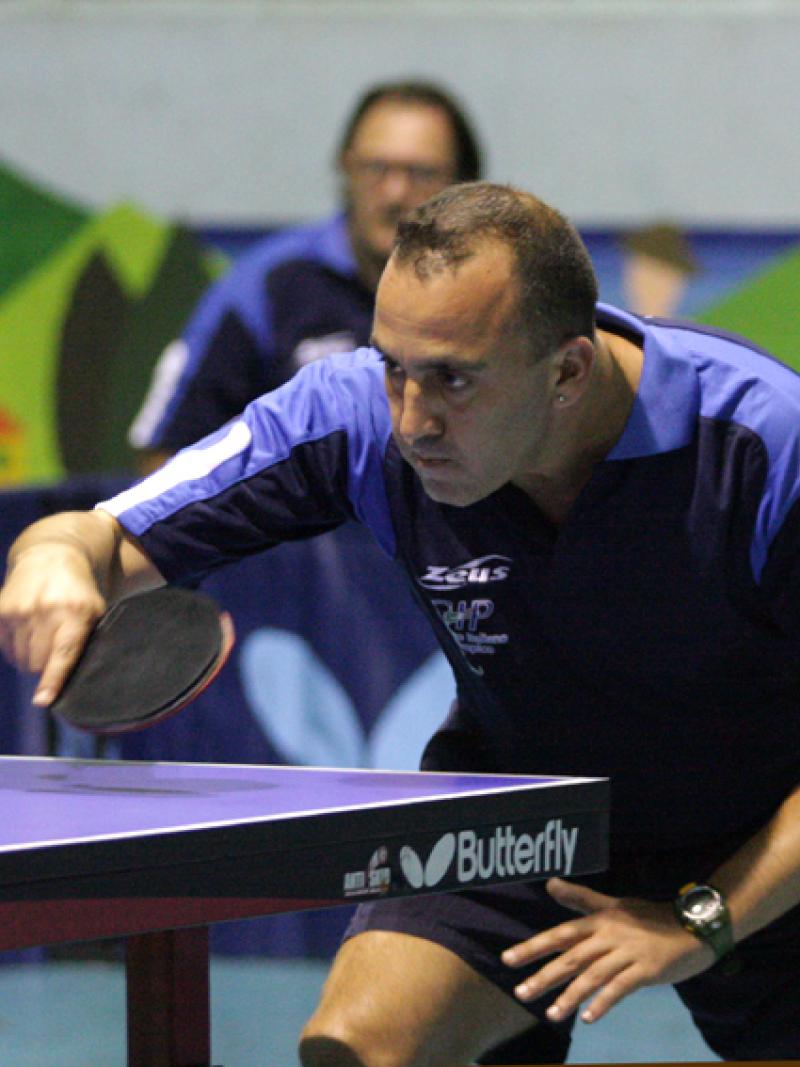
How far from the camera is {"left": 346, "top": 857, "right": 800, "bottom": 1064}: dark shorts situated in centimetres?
247

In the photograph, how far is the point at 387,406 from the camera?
8.02 feet

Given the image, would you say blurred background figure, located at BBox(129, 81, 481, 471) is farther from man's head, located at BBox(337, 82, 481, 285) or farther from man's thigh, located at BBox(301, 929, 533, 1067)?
man's thigh, located at BBox(301, 929, 533, 1067)

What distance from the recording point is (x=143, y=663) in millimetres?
2115

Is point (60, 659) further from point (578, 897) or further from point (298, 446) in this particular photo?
point (578, 897)

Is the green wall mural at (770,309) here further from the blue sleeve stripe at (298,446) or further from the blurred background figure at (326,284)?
the blue sleeve stripe at (298,446)

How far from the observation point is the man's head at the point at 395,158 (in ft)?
13.9

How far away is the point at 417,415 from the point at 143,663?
1.32ft

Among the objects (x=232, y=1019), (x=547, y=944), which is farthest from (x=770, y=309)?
(x=547, y=944)

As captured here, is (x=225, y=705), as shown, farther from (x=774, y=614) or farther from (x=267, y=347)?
(x=774, y=614)

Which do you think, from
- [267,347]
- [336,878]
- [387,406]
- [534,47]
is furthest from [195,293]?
[336,878]

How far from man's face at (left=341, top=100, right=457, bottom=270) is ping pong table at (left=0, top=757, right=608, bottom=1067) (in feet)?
7.06

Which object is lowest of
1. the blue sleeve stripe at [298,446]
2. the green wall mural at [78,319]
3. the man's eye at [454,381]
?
the green wall mural at [78,319]

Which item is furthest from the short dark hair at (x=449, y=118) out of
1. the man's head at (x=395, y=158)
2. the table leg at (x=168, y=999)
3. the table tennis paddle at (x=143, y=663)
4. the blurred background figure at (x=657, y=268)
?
the blurred background figure at (x=657, y=268)

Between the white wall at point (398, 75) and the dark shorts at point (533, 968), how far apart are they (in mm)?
4893
